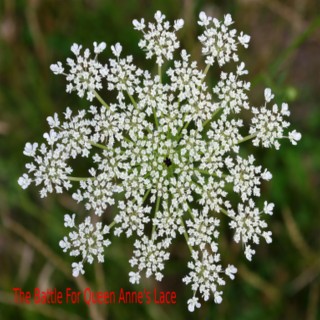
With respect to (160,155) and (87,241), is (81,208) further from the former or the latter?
(160,155)

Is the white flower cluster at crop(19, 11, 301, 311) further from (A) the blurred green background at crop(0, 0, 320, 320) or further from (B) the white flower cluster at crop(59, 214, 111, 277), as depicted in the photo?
(A) the blurred green background at crop(0, 0, 320, 320)

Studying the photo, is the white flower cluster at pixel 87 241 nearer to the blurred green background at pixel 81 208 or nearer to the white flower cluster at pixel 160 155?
the white flower cluster at pixel 160 155

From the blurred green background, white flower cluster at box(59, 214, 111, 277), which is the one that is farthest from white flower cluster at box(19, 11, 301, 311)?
the blurred green background

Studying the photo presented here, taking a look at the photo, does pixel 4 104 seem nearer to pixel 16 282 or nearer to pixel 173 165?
pixel 16 282

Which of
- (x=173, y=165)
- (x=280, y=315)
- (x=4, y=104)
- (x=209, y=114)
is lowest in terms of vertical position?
(x=280, y=315)

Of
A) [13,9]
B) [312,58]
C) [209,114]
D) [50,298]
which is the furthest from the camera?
[312,58]

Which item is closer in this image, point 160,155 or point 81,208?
point 160,155

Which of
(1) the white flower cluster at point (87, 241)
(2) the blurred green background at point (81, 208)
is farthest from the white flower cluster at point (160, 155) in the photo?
(2) the blurred green background at point (81, 208)

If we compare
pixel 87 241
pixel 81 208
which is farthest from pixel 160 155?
pixel 81 208

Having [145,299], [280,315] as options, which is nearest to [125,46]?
[145,299]
